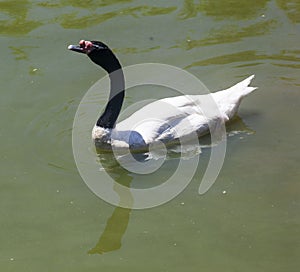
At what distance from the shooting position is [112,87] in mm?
6719

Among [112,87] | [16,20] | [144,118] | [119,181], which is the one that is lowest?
[119,181]

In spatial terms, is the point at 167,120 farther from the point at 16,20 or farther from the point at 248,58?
the point at 16,20

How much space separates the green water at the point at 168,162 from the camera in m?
5.32

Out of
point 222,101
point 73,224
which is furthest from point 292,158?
point 73,224

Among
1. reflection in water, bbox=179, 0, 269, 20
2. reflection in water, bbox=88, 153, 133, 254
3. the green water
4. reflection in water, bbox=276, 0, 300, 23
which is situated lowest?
reflection in water, bbox=88, 153, 133, 254

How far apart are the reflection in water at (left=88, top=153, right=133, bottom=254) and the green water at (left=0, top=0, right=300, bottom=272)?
14 millimetres

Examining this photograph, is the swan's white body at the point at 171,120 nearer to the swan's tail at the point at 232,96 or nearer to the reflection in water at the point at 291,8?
the swan's tail at the point at 232,96

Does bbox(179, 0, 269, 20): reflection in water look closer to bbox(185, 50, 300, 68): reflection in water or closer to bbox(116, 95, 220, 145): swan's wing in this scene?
bbox(185, 50, 300, 68): reflection in water

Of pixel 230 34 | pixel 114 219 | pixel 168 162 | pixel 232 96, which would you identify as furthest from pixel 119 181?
pixel 230 34

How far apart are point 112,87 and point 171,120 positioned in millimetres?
647

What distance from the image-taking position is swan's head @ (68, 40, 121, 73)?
6422 millimetres

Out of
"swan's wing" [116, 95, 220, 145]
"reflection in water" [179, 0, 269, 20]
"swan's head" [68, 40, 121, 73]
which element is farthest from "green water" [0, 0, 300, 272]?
"swan's head" [68, 40, 121, 73]

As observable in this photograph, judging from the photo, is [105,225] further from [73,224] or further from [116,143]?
[116,143]

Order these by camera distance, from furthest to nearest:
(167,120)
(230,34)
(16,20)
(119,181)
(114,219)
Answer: (16,20), (230,34), (167,120), (119,181), (114,219)
